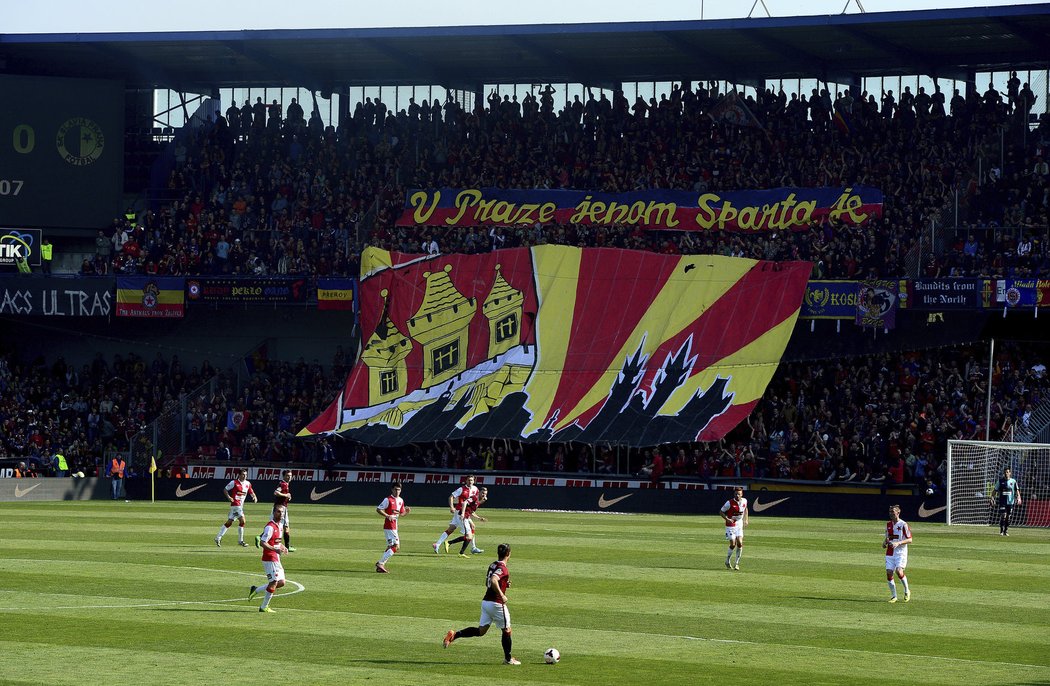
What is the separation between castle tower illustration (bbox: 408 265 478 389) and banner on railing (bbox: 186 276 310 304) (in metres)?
5.92

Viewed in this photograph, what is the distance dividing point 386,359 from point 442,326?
256cm

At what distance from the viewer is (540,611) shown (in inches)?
968

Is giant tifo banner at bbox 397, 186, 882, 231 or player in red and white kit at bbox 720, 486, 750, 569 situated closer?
player in red and white kit at bbox 720, 486, 750, 569

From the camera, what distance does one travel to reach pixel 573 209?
59.7 metres

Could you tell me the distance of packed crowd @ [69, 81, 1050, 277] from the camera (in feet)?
180

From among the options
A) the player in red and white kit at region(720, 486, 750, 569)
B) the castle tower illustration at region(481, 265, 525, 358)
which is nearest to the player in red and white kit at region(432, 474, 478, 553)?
the player in red and white kit at region(720, 486, 750, 569)

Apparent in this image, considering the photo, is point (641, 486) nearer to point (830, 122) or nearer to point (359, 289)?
point (359, 289)

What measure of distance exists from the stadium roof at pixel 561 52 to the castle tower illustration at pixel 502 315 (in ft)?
39.4

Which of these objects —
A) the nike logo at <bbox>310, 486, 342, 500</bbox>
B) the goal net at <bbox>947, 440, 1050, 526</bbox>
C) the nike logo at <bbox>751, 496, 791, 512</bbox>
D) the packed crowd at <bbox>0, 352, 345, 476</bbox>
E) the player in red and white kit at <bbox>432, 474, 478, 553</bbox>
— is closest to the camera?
the player in red and white kit at <bbox>432, 474, 478, 553</bbox>

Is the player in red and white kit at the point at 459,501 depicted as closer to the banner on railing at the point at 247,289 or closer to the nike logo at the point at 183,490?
the nike logo at the point at 183,490

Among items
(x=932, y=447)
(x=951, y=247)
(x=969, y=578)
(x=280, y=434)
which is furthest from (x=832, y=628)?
(x=280, y=434)

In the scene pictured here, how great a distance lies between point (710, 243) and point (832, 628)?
1400 inches

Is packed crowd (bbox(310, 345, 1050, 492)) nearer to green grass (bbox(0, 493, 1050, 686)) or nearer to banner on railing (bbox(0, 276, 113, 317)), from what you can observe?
green grass (bbox(0, 493, 1050, 686))

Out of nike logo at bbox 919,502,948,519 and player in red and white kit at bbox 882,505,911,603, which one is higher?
player in red and white kit at bbox 882,505,911,603
